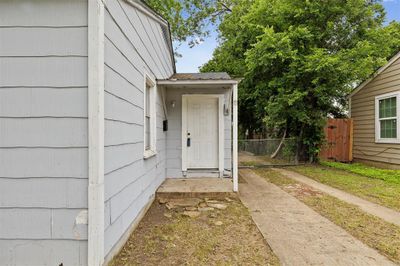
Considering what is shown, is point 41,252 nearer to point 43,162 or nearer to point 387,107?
point 43,162

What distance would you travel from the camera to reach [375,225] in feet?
12.4

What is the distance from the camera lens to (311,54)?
941 cm

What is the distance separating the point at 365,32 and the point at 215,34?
9656 millimetres

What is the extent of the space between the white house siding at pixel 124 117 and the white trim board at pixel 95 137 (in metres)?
0.16

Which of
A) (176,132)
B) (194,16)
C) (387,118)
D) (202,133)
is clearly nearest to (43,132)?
(176,132)

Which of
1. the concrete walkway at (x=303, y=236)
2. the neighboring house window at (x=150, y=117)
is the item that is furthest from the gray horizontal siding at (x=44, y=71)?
the concrete walkway at (x=303, y=236)

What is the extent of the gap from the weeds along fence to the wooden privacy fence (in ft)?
5.50

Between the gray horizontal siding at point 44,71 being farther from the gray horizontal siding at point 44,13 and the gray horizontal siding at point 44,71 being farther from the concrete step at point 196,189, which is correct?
the concrete step at point 196,189

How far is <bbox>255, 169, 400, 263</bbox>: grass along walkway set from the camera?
3104 mm

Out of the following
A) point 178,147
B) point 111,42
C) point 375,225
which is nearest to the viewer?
point 111,42

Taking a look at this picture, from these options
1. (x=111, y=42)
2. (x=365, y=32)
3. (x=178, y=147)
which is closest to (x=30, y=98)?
(x=111, y=42)

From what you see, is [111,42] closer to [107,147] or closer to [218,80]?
[107,147]

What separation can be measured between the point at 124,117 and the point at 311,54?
8.50 metres

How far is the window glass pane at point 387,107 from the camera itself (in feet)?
28.6
